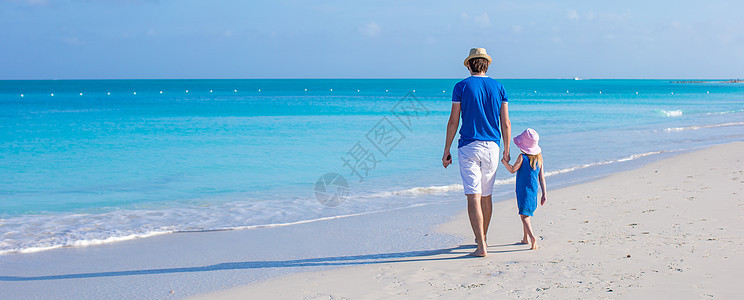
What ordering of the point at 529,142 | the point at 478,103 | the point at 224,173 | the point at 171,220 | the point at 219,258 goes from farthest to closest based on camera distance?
the point at 224,173 < the point at 171,220 < the point at 219,258 < the point at 529,142 < the point at 478,103

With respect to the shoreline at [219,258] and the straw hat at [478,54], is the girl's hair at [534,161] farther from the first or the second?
the straw hat at [478,54]

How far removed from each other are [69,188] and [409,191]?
5819mm

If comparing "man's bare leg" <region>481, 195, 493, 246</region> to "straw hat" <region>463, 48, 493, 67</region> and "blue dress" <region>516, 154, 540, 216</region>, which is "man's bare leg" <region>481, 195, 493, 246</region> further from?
"straw hat" <region>463, 48, 493, 67</region>

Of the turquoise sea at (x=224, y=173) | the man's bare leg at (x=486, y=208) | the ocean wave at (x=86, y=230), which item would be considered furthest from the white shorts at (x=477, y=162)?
the turquoise sea at (x=224, y=173)

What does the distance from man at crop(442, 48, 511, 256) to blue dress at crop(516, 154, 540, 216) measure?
0.31 meters

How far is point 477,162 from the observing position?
4.62 m

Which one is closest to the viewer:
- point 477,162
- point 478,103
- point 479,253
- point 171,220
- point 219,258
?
point 478,103

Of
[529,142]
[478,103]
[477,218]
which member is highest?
[478,103]

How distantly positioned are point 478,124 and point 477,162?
1.03 feet

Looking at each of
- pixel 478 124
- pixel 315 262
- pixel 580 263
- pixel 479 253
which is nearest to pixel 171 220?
pixel 315 262

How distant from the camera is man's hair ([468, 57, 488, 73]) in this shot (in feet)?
15.1

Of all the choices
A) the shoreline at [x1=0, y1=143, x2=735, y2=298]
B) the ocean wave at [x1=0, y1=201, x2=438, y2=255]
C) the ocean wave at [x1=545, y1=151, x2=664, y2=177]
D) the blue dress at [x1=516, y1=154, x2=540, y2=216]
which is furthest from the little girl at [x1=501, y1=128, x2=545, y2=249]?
the ocean wave at [x1=545, y1=151, x2=664, y2=177]

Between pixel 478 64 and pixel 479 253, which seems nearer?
pixel 478 64

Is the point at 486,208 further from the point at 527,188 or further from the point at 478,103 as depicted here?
the point at 478,103
